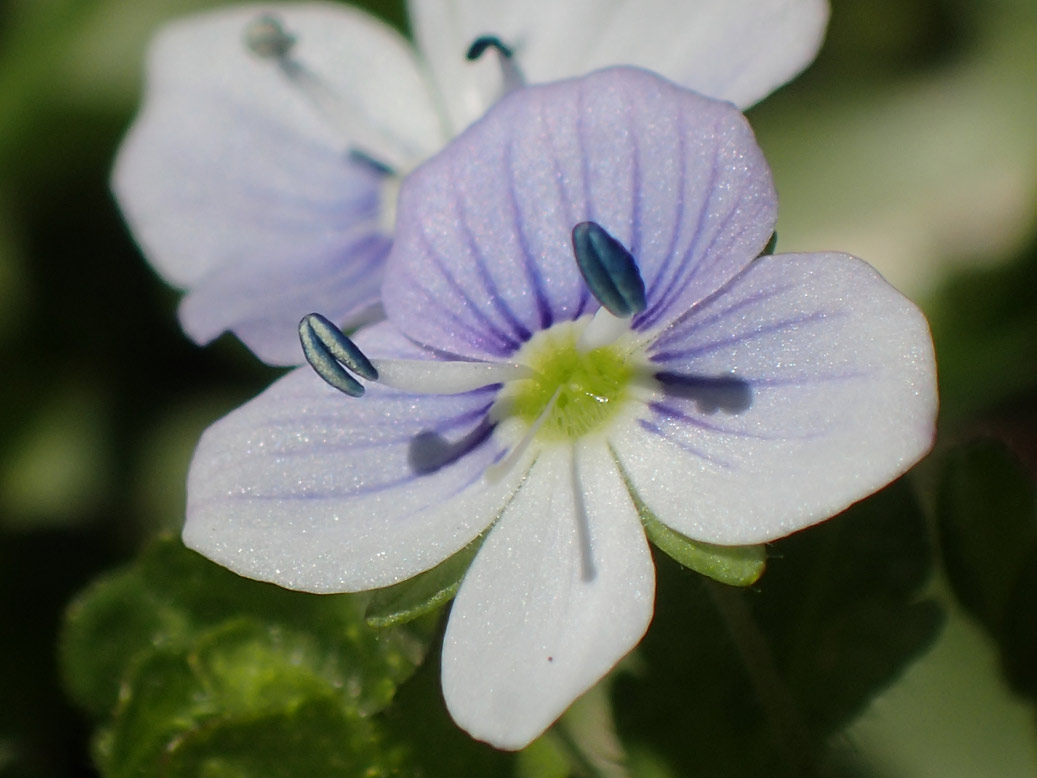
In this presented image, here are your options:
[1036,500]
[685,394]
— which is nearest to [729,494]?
[685,394]

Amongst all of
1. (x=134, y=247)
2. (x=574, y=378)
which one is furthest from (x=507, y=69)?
(x=134, y=247)

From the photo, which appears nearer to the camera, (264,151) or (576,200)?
(576,200)

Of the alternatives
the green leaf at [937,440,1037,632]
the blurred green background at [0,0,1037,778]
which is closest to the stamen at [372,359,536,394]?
the green leaf at [937,440,1037,632]

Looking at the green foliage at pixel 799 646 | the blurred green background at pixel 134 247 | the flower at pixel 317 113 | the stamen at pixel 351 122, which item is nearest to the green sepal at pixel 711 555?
the green foliage at pixel 799 646

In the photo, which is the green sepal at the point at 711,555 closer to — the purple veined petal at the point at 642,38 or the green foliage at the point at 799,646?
the green foliage at the point at 799,646

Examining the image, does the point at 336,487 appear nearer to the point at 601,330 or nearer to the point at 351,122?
the point at 601,330

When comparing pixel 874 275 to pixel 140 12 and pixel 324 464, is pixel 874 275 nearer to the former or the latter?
pixel 324 464
